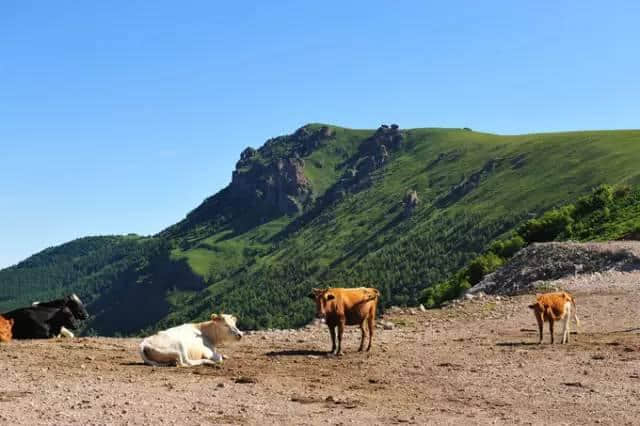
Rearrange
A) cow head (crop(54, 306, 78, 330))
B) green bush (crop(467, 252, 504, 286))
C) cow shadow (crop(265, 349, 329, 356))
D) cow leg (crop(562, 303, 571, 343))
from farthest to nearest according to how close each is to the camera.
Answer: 1. green bush (crop(467, 252, 504, 286))
2. cow head (crop(54, 306, 78, 330))
3. cow leg (crop(562, 303, 571, 343))
4. cow shadow (crop(265, 349, 329, 356))

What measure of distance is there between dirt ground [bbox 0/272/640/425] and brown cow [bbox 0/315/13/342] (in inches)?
26.5

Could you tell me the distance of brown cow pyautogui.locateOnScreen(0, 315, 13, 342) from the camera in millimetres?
20750

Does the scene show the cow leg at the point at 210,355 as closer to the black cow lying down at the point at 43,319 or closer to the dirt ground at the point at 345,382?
the dirt ground at the point at 345,382

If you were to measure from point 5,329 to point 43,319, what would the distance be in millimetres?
1396

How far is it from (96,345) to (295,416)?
35.7 ft

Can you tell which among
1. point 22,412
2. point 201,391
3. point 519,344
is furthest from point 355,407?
point 519,344

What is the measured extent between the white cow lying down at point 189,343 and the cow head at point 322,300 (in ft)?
7.37

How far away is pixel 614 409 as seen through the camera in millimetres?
12953

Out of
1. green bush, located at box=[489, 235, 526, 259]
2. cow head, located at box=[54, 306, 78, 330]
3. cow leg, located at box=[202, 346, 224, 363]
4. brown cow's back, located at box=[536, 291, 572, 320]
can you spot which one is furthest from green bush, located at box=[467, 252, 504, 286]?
cow leg, located at box=[202, 346, 224, 363]

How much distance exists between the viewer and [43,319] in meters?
22.2

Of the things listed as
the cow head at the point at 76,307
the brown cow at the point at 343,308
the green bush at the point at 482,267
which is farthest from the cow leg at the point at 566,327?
the green bush at the point at 482,267

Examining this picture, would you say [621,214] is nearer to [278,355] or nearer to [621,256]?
[621,256]

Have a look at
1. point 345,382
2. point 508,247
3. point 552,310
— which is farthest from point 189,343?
point 508,247

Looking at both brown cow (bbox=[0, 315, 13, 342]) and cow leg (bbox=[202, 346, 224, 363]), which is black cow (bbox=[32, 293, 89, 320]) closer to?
brown cow (bbox=[0, 315, 13, 342])
